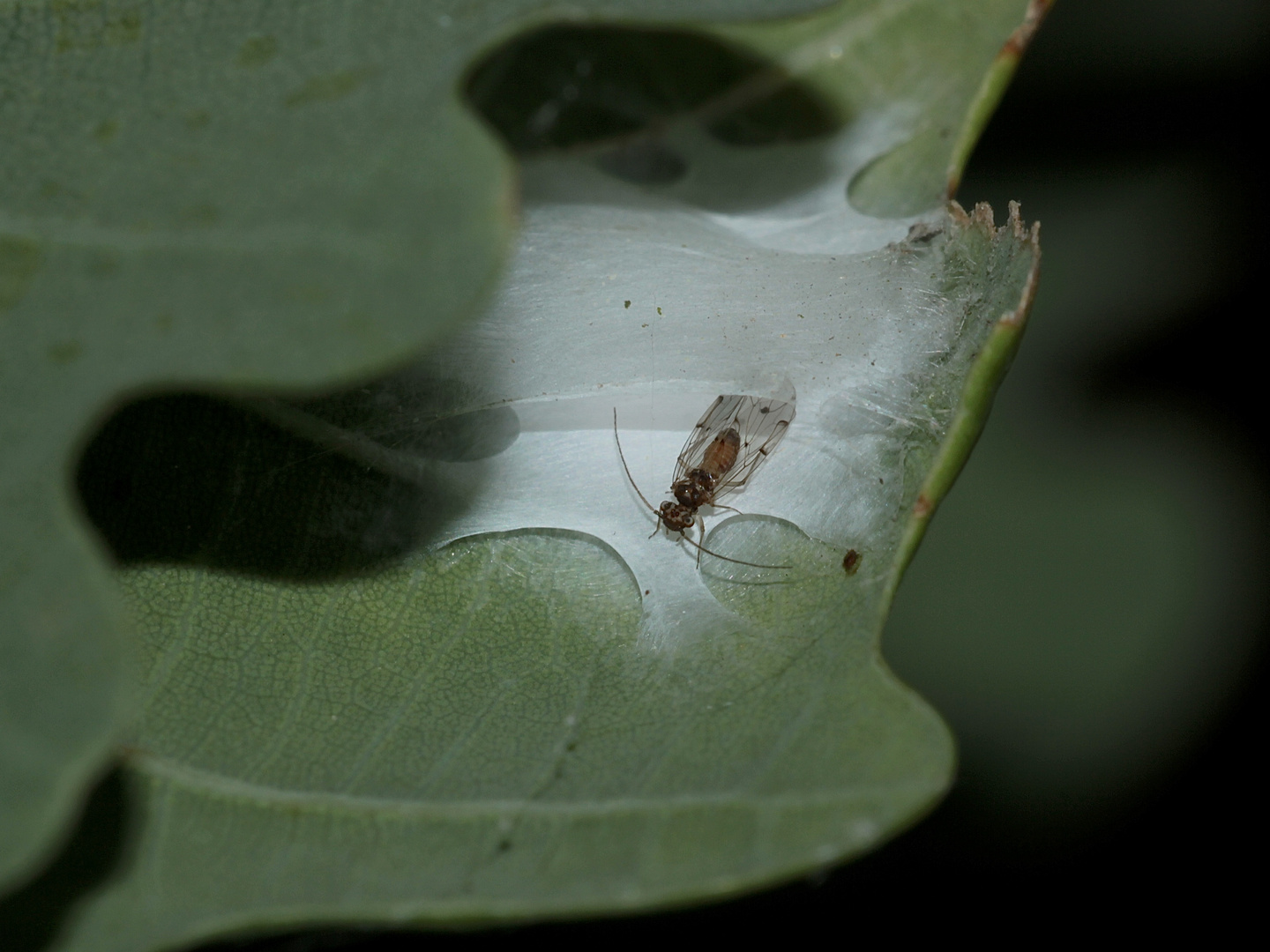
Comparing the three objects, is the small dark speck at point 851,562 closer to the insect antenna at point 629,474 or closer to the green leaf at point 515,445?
the green leaf at point 515,445

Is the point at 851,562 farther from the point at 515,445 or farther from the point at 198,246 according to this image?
the point at 198,246

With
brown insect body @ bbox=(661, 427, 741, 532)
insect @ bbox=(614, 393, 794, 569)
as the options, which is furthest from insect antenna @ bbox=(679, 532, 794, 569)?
brown insect body @ bbox=(661, 427, 741, 532)

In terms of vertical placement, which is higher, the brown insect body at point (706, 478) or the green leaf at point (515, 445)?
the green leaf at point (515, 445)

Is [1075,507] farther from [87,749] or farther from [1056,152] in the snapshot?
[87,749]

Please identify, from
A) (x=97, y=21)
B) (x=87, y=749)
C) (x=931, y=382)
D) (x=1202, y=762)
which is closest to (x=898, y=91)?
(x=931, y=382)

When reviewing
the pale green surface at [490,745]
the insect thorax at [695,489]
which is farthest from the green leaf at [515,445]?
the insect thorax at [695,489]

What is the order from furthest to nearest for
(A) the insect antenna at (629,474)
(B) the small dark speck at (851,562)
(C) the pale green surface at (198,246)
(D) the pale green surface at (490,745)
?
(A) the insect antenna at (629,474) < (B) the small dark speck at (851,562) < (D) the pale green surface at (490,745) < (C) the pale green surface at (198,246)
